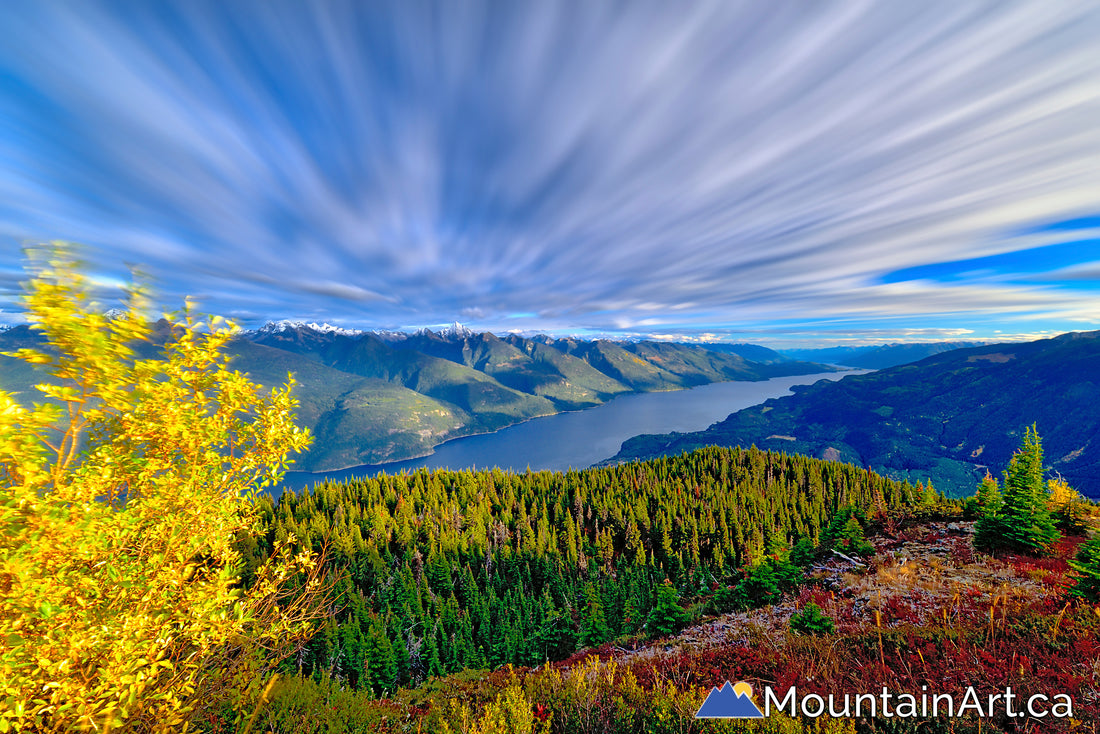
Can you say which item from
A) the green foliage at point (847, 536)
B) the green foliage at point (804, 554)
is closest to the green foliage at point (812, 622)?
the green foliage at point (804, 554)

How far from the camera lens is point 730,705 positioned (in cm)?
1110

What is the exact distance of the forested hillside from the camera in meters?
58.4

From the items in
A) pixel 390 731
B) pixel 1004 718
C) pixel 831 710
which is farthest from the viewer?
pixel 390 731

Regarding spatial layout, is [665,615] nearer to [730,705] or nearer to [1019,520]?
[1019,520]

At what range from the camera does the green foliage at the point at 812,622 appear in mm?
16284

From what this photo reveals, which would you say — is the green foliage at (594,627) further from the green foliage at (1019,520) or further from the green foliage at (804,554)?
the green foliage at (1019,520)

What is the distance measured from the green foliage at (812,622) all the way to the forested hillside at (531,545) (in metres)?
16.8

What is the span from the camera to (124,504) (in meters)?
8.25

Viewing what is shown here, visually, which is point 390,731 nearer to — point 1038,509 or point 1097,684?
point 1097,684

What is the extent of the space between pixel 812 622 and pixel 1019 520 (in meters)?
16.1

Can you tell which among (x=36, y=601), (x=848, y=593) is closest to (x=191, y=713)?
(x=36, y=601)

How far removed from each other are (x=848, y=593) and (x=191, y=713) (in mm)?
25078

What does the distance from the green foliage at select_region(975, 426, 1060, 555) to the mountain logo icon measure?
22.1 metres

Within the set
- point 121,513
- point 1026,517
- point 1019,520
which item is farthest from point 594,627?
point 121,513
